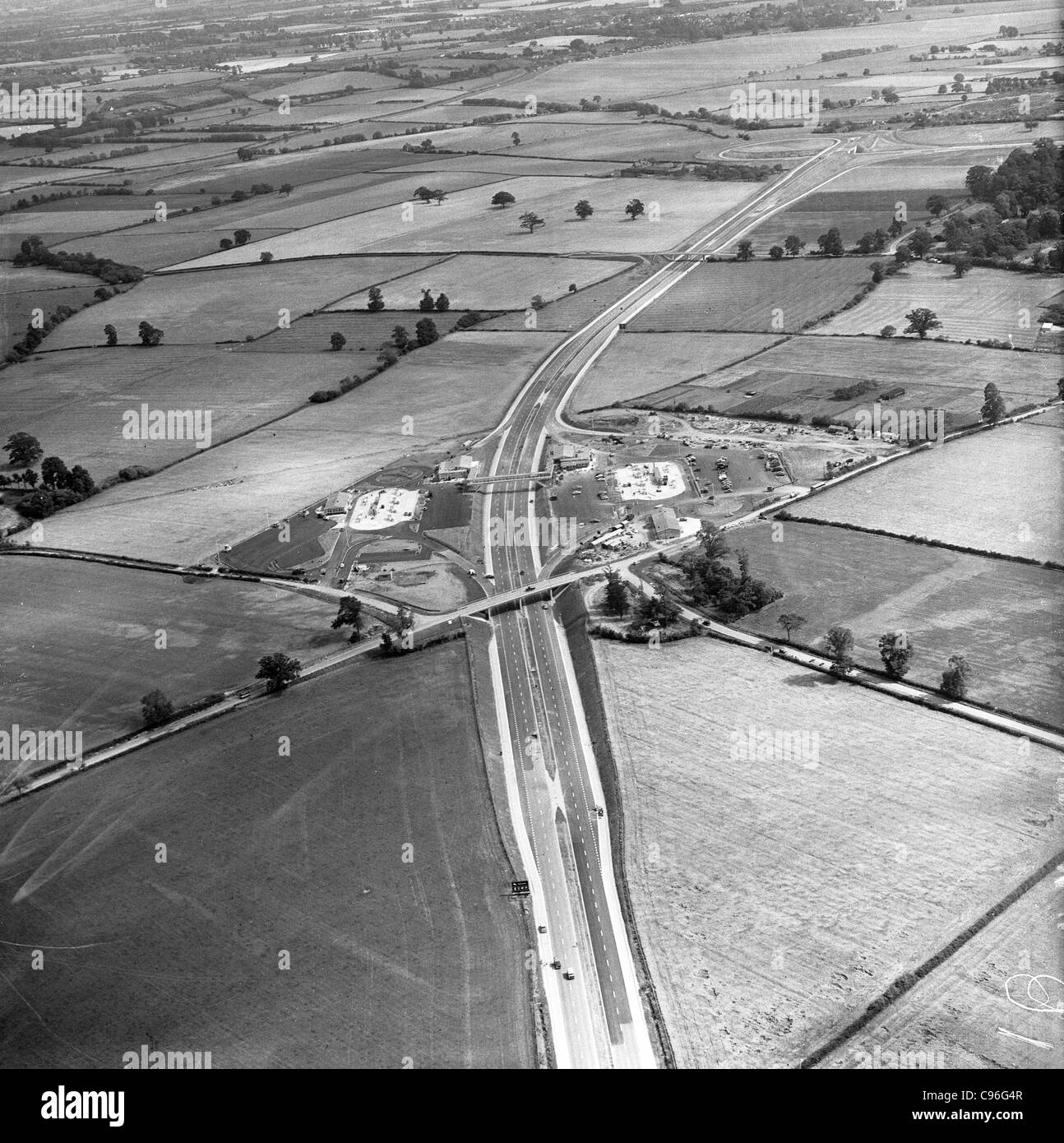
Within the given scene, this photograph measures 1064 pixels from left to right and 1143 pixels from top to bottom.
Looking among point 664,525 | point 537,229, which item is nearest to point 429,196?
point 537,229

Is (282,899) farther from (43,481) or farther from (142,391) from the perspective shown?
(142,391)

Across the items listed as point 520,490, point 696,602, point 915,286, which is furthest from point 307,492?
point 915,286

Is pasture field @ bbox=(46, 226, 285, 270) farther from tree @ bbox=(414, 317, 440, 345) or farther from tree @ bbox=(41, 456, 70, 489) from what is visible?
tree @ bbox=(41, 456, 70, 489)

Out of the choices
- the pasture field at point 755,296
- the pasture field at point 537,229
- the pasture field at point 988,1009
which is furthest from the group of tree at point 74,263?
the pasture field at point 988,1009

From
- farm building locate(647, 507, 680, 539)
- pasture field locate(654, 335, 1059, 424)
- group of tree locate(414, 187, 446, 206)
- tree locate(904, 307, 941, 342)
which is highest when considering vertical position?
group of tree locate(414, 187, 446, 206)

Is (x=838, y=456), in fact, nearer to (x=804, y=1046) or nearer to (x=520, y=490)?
(x=520, y=490)

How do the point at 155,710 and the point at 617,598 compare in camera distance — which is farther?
the point at 617,598

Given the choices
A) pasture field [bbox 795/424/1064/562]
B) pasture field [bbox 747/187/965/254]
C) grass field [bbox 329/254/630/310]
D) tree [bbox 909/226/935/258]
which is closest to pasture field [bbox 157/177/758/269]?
grass field [bbox 329/254/630/310]
